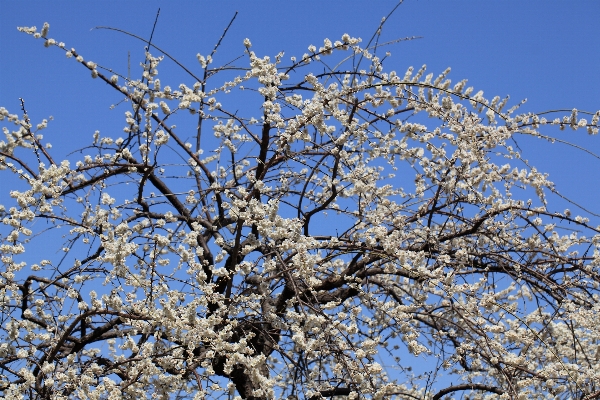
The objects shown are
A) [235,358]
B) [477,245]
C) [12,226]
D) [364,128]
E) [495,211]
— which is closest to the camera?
[235,358]

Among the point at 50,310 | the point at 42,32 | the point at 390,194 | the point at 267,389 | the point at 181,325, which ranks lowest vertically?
the point at 267,389

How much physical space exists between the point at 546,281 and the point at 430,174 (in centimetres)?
101

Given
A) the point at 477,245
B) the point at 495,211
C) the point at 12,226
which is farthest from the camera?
the point at 477,245

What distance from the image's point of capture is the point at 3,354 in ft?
13.4

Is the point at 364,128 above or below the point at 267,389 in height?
above

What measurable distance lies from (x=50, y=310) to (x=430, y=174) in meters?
2.66

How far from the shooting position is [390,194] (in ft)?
16.4

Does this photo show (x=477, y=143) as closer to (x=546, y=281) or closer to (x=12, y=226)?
(x=546, y=281)

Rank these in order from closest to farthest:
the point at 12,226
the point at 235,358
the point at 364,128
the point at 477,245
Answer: the point at 235,358 < the point at 12,226 < the point at 364,128 < the point at 477,245

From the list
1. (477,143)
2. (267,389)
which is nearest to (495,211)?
(477,143)

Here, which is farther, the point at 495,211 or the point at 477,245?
the point at 477,245

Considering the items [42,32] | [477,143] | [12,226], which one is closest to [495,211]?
[477,143]

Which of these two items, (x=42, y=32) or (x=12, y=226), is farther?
(x=42, y=32)

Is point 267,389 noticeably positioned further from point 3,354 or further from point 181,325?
point 3,354
